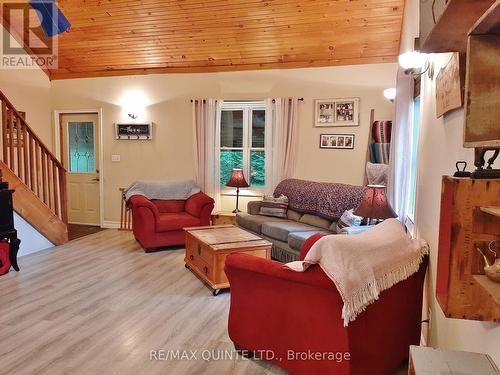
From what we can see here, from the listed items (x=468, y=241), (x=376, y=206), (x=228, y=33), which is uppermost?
(x=228, y=33)

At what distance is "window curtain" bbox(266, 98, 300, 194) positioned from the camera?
5199 millimetres

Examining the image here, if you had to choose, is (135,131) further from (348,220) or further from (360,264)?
(360,264)

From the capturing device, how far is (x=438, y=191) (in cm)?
211

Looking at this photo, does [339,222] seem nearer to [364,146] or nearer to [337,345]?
[364,146]

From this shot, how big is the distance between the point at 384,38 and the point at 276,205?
245 cm

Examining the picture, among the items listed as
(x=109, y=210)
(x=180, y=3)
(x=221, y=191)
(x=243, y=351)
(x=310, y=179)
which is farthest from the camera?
(x=109, y=210)

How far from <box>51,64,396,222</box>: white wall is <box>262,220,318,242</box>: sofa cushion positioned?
44.3 inches

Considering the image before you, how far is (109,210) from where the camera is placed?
20.5 ft

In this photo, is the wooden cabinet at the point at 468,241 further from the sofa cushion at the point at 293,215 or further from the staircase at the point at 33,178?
the staircase at the point at 33,178

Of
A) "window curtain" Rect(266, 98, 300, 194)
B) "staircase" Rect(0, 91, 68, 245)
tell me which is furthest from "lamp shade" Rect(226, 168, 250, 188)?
"staircase" Rect(0, 91, 68, 245)

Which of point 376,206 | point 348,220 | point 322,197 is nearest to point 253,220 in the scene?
point 322,197

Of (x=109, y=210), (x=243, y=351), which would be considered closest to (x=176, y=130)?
(x=109, y=210)

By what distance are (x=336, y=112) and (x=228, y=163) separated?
1.81m

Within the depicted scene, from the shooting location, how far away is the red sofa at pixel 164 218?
4.77 m
